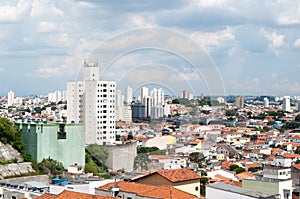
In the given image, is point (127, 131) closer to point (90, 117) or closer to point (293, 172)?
point (90, 117)

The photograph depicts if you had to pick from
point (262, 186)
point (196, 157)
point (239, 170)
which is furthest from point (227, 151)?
point (262, 186)

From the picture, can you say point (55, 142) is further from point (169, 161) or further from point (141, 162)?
point (169, 161)

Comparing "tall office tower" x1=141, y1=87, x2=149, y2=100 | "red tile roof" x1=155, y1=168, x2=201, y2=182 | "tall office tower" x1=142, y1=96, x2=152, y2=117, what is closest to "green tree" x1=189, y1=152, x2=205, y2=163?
"tall office tower" x1=142, y1=96, x2=152, y2=117

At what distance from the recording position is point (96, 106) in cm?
738

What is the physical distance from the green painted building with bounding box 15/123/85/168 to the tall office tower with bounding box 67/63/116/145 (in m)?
0.66

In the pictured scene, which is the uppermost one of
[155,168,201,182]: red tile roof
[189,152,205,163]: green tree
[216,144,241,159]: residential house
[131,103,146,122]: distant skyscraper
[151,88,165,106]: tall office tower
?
[151,88,165,106]: tall office tower

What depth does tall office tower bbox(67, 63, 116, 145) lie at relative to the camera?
7066mm

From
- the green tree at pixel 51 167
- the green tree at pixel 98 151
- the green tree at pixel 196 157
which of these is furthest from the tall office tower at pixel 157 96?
the green tree at pixel 196 157

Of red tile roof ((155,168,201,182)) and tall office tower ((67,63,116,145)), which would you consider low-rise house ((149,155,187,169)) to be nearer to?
tall office tower ((67,63,116,145))

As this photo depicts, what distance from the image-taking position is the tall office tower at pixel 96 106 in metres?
7.07

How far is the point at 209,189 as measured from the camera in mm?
5387

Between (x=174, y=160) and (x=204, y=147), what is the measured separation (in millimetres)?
4212

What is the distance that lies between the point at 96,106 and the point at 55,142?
1576mm

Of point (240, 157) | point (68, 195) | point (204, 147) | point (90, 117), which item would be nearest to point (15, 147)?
point (90, 117)
